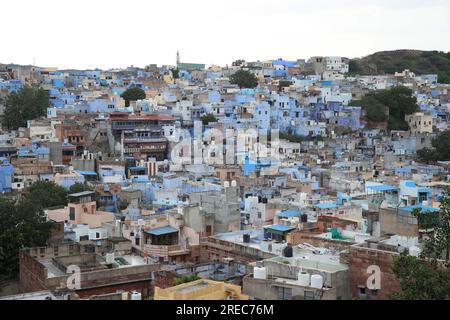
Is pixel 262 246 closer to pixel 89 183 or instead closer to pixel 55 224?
pixel 55 224

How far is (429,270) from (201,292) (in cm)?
272

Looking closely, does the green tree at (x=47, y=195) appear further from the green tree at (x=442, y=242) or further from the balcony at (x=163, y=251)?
the green tree at (x=442, y=242)

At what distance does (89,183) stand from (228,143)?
288 inches

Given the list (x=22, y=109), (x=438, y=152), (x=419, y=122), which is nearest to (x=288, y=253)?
(x=438, y=152)

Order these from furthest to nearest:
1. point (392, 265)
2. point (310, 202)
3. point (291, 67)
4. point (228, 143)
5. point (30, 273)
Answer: point (291, 67)
point (228, 143)
point (310, 202)
point (30, 273)
point (392, 265)

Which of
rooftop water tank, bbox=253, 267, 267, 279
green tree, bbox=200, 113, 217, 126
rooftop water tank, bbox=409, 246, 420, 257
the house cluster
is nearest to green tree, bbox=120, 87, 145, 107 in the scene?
the house cluster

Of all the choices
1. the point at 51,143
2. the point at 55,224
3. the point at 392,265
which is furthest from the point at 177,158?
the point at 392,265

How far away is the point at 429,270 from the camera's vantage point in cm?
883

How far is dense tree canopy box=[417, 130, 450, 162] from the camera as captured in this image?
1148 inches

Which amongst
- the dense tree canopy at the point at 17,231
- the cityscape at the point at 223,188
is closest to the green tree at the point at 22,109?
the cityscape at the point at 223,188

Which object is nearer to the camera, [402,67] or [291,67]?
[291,67]

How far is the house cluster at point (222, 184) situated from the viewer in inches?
434

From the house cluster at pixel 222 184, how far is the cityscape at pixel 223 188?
0.05 m

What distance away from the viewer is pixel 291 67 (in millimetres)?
52000
